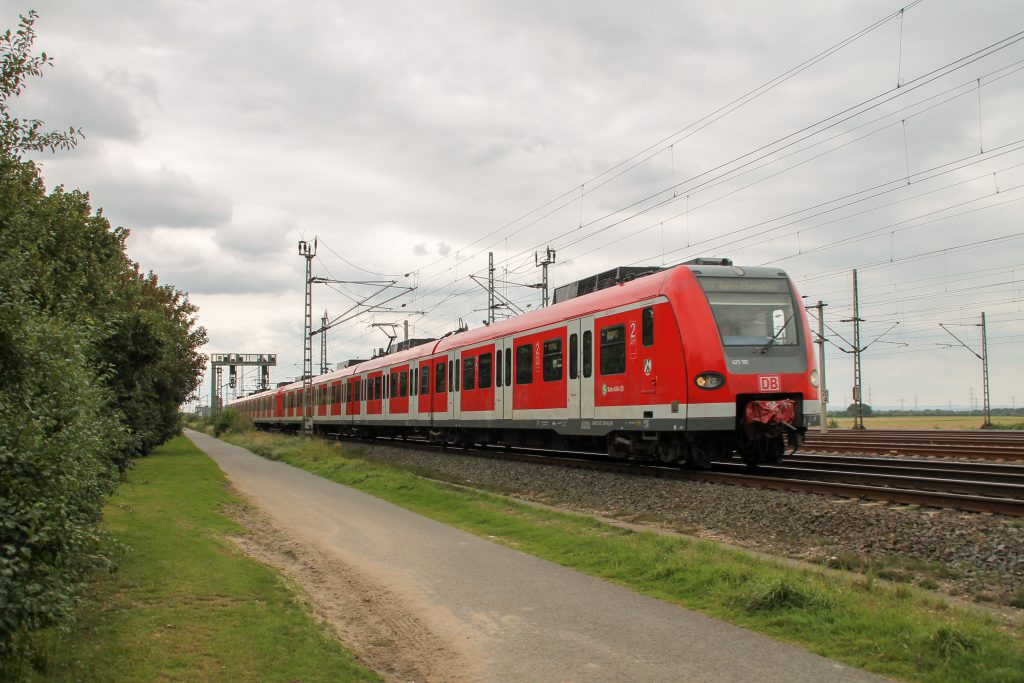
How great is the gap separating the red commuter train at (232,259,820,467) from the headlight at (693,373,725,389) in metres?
0.02

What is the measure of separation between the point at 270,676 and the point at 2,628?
1747 millimetres

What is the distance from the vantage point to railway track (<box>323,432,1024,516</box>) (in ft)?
33.3

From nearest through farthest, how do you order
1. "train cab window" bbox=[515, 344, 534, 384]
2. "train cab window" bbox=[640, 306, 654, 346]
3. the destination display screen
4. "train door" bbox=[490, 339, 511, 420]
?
the destination display screen < "train cab window" bbox=[640, 306, 654, 346] < "train cab window" bbox=[515, 344, 534, 384] < "train door" bbox=[490, 339, 511, 420]

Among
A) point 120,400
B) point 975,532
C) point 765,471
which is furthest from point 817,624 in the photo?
point 120,400

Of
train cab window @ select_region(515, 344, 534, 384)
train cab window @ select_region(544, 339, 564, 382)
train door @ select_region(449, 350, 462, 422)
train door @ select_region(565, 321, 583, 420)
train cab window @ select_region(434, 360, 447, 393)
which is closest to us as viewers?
train door @ select_region(565, 321, 583, 420)

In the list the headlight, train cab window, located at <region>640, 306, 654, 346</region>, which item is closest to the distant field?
train cab window, located at <region>640, 306, 654, 346</region>

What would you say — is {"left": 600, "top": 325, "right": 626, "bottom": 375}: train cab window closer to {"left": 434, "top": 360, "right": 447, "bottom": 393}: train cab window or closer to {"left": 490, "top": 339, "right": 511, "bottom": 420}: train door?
{"left": 490, "top": 339, "right": 511, "bottom": 420}: train door

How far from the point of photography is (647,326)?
14961mm

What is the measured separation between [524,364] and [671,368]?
21.8ft

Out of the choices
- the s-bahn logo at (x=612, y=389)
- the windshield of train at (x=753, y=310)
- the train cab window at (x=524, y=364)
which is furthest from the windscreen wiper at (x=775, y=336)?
the train cab window at (x=524, y=364)

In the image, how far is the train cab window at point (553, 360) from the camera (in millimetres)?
18469

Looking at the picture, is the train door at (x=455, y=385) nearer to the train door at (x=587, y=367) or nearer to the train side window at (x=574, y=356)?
the train side window at (x=574, y=356)

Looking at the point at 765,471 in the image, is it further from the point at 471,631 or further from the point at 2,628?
the point at 2,628

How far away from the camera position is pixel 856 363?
43.3 metres
